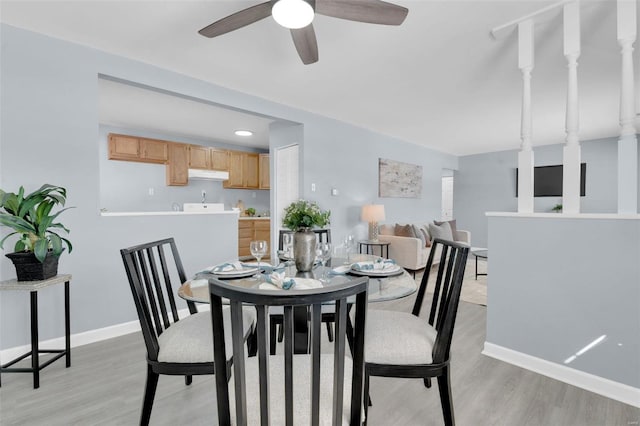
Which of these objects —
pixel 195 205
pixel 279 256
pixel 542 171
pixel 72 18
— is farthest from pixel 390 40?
pixel 542 171

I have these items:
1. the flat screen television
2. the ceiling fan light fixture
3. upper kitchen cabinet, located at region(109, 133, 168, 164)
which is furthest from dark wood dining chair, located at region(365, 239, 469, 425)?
the flat screen television

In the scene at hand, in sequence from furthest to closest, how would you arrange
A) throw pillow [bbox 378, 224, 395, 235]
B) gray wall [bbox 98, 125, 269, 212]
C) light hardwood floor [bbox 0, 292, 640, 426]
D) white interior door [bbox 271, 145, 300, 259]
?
throw pillow [bbox 378, 224, 395, 235] → gray wall [bbox 98, 125, 269, 212] → white interior door [bbox 271, 145, 300, 259] → light hardwood floor [bbox 0, 292, 640, 426]

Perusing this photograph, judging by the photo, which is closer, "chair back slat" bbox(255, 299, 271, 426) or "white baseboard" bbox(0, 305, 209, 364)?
"chair back slat" bbox(255, 299, 271, 426)

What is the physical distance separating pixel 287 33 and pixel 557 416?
2.88 metres

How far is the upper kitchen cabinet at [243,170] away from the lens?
20.1ft

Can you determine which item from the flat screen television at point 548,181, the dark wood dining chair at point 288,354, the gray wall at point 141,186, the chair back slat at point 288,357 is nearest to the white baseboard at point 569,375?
the dark wood dining chair at point 288,354

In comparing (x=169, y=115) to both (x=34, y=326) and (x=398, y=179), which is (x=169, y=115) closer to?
(x=34, y=326)

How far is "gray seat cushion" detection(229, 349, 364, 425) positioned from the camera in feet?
3.07

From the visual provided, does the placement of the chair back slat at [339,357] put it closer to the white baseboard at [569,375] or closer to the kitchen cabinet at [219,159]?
the white baseboard at [569,375]

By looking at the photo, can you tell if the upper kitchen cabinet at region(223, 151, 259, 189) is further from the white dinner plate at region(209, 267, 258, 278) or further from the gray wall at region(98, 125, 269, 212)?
the white dinner plate at region(209, 267, 258, 278)

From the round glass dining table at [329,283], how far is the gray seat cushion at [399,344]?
0.60 ft

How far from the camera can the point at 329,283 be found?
4.86 feet

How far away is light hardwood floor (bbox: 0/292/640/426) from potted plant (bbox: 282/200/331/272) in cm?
87

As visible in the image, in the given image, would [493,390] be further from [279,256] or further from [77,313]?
[77,313]
